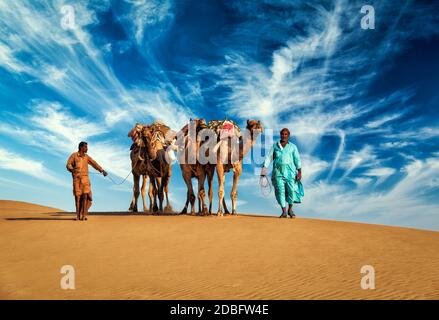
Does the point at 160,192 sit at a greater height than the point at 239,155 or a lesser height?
lesser

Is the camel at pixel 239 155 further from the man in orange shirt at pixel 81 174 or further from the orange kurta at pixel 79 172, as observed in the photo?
the orange kurta at pixel 79 172

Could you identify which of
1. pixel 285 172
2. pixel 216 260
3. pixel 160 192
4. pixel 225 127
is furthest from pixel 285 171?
pixel 160 192

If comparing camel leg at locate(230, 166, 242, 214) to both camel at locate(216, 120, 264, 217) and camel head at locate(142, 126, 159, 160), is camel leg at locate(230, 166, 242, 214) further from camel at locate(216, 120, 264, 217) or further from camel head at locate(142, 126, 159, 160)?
camel head at locate(142, 126, 159, 160)

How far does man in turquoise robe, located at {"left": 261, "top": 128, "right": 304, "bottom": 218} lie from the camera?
1495cm

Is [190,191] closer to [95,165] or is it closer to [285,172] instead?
[95,165]

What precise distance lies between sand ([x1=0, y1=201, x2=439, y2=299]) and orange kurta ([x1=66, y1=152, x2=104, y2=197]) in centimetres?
131

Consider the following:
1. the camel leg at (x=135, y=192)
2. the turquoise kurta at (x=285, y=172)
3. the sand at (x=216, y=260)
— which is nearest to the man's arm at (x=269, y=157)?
the turquoise kurta at (x=285, y=172)

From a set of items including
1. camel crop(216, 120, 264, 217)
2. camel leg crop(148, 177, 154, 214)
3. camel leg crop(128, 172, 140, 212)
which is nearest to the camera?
camel crop(216, 120, 264, 217)

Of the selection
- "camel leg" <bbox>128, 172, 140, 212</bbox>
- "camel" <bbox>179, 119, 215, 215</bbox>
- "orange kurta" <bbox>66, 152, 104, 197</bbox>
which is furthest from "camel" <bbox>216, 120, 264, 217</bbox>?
"camel leg" <bbox>128, 172, 140, 212</bbox>

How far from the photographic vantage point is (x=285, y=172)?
15.0m

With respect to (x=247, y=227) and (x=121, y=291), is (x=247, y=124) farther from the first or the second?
(x=121, y=291)

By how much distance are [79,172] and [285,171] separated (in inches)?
304

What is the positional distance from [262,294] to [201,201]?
10303 mm
